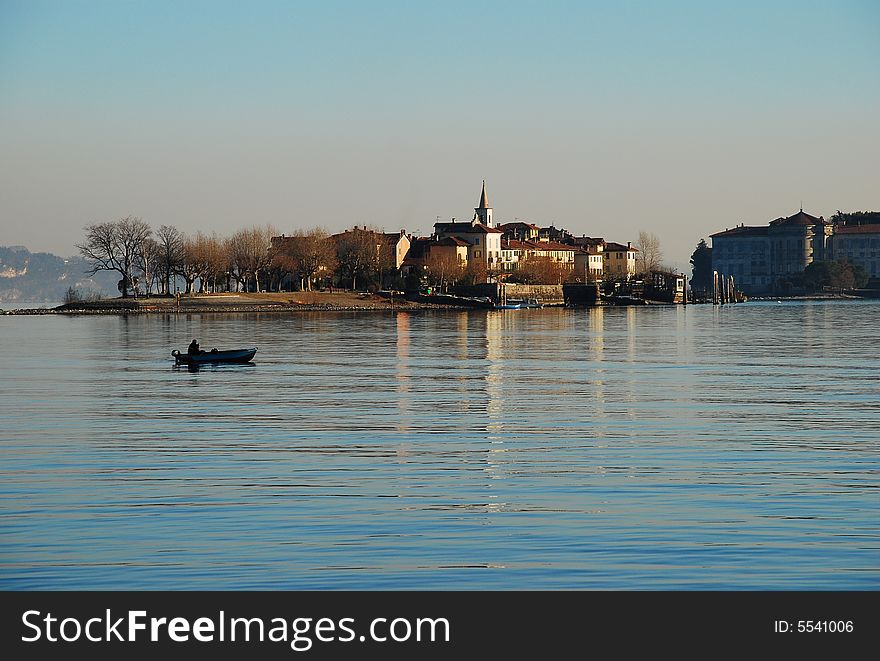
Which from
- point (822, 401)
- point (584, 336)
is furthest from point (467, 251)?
point (822, 401)

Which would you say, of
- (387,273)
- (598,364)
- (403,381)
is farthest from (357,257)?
(403,381)

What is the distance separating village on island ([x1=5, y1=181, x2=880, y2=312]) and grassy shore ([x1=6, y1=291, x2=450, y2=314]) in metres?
0.17

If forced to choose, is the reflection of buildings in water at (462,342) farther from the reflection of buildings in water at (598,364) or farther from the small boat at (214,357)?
the small boat at (214,357)

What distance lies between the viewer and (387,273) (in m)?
147

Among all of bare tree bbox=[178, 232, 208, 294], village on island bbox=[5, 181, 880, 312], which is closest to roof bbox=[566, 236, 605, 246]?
village on island bbox=[5, 181, 880, 312]

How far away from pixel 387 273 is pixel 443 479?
420ft

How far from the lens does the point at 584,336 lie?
223ft

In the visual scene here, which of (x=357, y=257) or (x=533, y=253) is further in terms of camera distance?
(x=533, y=253)

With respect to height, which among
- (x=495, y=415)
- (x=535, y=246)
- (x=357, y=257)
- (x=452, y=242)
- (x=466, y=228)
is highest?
(x=466, y=228)

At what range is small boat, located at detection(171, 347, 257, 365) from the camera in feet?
145

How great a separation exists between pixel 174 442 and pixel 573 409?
9.78m

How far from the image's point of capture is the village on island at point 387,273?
12938 cm

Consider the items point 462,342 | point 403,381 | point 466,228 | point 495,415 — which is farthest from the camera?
point 466,228

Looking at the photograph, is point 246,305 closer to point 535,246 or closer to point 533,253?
point 533,253
